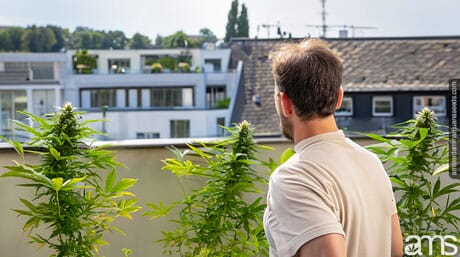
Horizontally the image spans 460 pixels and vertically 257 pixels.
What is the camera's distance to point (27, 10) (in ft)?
45.3

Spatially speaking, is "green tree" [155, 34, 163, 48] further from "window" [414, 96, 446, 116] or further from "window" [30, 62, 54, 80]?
"window" [414, 96, 446, 116]

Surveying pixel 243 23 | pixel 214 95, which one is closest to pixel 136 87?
pixel 214 95

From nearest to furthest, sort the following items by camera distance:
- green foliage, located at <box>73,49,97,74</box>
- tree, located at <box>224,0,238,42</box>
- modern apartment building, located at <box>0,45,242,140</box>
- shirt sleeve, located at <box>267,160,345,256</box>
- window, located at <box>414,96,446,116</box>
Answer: shirt sleeve, located at <box>267,160,345,256</box>, window, located at <box>414,96,446,116</box>, tree, located at <box>224,0,238,42</box>, modern apartment building, located at <box>0,45,242,140</box>, green foliage, located at <box>73,49,97,74</box>

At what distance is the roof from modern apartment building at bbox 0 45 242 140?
136 centimetres

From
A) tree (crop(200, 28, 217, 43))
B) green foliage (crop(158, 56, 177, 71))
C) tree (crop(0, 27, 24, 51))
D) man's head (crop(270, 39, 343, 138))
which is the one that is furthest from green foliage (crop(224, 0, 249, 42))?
man's head (crop(270, 39, 343, 138))

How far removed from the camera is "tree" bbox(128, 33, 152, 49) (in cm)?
1083

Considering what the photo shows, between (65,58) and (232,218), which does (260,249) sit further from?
(65,58)

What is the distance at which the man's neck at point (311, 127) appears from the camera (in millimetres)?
1032

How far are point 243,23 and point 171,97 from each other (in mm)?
5299

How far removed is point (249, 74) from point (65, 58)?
4.61 meters

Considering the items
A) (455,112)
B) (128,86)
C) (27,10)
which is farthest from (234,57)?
(455,112)

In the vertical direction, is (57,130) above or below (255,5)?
below

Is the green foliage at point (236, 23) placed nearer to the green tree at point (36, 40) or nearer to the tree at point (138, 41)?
the tree at point (138, 41)

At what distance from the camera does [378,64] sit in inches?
420
